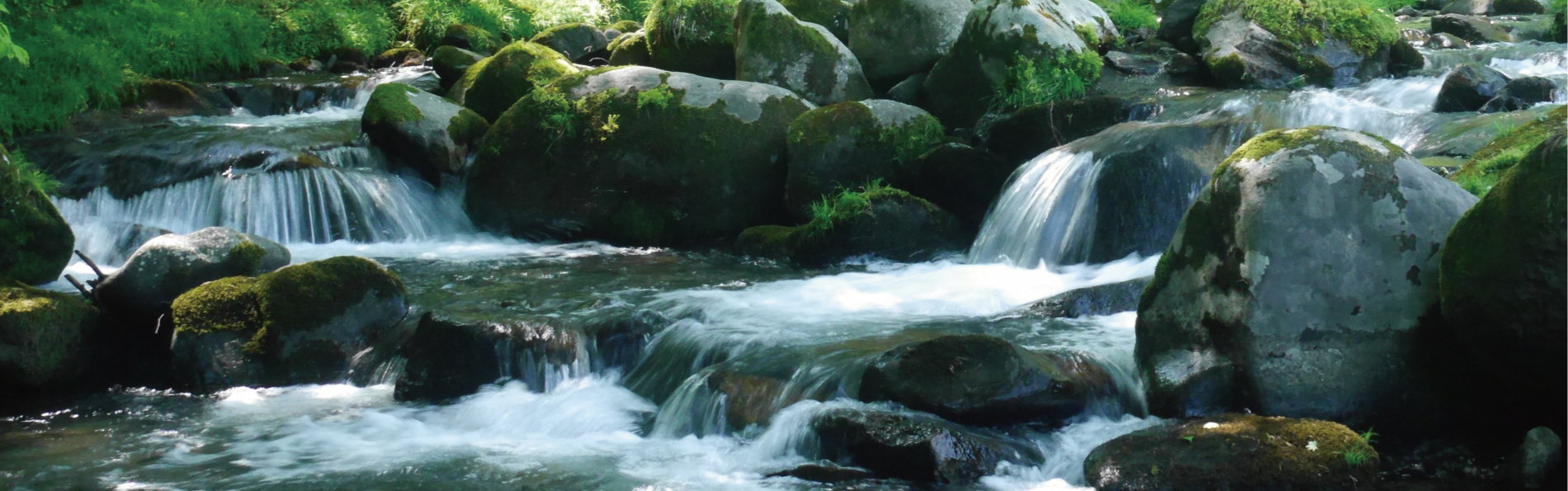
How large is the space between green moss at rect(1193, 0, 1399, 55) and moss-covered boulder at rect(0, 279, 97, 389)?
11092mm

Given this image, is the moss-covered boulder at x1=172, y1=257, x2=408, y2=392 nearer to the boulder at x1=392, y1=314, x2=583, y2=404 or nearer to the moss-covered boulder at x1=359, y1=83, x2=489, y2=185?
the boulder at x1=392, y1=314, x2=583, y2=404

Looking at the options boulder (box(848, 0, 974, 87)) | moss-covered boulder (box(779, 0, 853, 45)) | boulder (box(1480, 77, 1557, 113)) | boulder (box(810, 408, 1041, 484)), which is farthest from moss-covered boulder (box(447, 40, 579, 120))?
boulder (box(1480, 77, 1557, 113))

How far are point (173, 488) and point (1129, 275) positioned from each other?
6.21 m

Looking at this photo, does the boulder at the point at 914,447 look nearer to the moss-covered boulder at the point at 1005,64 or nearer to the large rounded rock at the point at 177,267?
the large rounded rock at the point at 177,267

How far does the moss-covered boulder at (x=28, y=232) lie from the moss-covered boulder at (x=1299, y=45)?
1075 centimetres

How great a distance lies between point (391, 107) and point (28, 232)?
4042mm

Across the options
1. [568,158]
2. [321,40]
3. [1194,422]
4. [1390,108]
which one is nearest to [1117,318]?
[1194,422]

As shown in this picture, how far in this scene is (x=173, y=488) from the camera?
217 inches

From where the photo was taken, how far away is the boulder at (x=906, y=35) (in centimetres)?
1320

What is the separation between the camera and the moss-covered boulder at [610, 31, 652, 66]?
1441 cm

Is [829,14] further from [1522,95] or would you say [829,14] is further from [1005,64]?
[1522,95]

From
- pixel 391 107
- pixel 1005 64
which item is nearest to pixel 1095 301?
pixel 1005 64

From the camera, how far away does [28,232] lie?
9023 millimetres

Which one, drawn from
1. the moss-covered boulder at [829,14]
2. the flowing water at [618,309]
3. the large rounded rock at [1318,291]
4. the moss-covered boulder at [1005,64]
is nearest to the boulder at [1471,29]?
the flowing water at [618,309]
